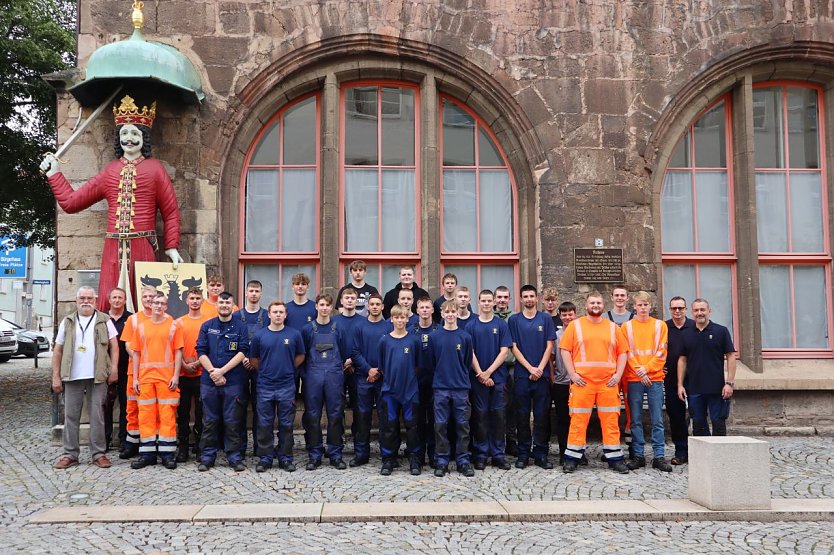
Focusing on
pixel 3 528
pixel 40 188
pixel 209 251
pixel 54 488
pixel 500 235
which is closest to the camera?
pixel 3 528

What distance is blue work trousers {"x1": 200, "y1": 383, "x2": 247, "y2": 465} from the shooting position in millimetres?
7535

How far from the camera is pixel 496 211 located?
10.3 metres

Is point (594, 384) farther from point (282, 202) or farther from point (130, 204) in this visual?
point (130, 204)

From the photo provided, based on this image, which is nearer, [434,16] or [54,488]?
[54,488]

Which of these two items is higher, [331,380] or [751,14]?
[751,14]

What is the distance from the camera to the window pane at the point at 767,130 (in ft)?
34.4

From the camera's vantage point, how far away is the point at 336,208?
9.81 meters

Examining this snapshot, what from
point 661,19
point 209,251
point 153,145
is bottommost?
point 209,251

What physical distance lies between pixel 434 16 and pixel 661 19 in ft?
9.94

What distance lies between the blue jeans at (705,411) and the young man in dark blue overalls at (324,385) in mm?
3759

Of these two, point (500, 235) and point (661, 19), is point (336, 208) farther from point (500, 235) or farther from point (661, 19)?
point (661, 19)

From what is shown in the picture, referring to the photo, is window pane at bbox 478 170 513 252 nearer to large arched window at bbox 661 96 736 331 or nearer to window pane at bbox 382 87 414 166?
window pane at bbox 382 87 414 166

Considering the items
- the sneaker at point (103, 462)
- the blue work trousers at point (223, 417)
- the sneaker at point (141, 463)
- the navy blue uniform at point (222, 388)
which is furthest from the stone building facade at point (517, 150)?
the sneaker at point (141, 463)

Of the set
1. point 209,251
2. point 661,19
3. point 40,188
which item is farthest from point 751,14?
point 40,188
